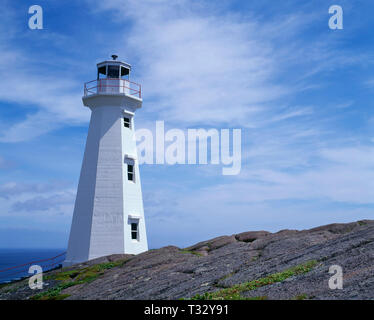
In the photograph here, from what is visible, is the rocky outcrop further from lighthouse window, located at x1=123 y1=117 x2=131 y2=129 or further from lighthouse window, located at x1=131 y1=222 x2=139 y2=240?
lighthouse window, located at x1=123 y1=117 x2=131 y2=129

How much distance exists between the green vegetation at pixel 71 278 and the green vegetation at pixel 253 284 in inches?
407

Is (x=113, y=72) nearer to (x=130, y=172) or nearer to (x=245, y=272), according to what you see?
(x=130, y=172)

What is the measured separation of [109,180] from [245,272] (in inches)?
790

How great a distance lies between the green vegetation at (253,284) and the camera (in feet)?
39.6

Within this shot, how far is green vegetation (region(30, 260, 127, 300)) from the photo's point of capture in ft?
70.2

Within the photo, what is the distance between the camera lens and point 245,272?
50.2 ft

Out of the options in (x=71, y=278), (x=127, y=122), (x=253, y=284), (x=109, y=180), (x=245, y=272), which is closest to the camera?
(x=253, y=284)

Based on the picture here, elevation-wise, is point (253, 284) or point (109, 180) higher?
point (109, 180)

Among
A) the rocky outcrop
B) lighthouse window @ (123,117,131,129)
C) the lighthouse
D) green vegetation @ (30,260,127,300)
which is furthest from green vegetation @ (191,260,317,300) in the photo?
lighthouse window @ (123,117,131,129)

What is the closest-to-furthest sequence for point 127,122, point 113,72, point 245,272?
point 245,272 < point 127,122 < point 113,72

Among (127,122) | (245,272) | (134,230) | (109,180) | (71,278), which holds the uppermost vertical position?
(127,122)

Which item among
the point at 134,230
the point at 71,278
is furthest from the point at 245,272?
the point at 134,230
